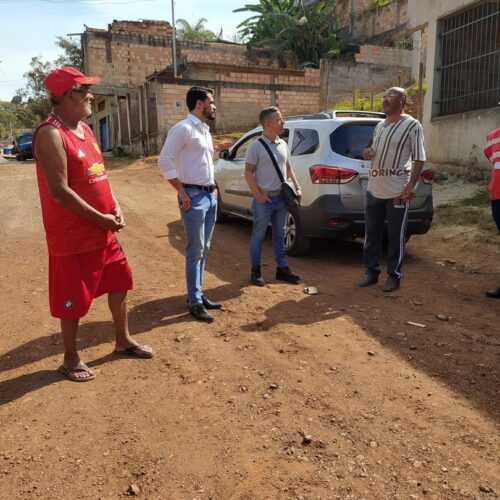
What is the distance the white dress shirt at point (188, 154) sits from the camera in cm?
391

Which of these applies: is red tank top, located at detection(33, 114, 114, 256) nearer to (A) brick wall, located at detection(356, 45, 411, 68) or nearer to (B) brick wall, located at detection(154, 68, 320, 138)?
(B) brick wall, located at detection(154, 68, 320, 138)

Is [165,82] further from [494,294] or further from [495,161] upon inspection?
[494,294]

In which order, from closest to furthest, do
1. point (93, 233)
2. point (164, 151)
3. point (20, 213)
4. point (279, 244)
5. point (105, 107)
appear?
point (93, 233), point (164, 151), point (279, 244), point (20, 213), point (105, 107)

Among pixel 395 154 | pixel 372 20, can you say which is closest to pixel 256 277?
pixel 395 154

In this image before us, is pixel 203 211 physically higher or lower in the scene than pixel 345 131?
lower

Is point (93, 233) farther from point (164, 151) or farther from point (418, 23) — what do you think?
point (418, 23)

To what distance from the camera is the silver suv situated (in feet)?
18.3

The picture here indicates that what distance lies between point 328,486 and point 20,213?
8.49m

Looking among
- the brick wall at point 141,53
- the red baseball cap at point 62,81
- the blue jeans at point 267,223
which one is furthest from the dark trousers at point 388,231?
the brick wall at point 141,53

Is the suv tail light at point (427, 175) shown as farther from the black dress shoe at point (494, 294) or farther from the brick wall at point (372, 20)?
the brick wall at point (372, 20)

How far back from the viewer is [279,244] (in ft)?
16.9

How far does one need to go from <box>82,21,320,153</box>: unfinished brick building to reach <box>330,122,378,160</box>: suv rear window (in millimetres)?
14433

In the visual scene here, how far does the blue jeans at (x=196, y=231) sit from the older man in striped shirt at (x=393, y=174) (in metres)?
1.66

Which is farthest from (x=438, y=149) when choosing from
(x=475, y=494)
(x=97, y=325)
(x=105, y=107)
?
(x=105, y=107)
